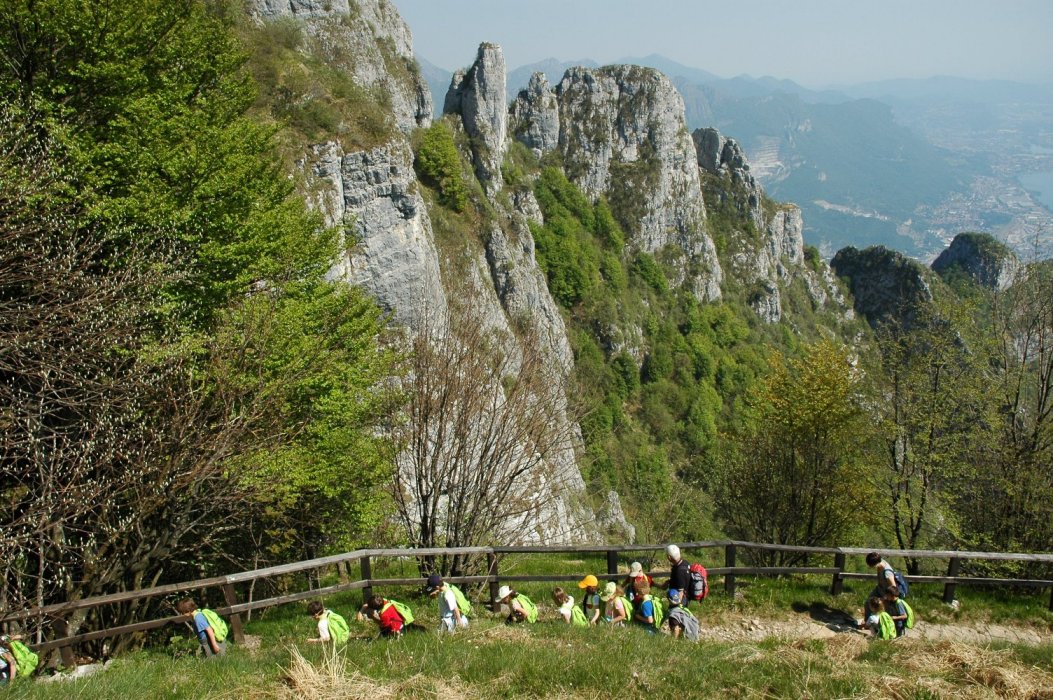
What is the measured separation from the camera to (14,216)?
7.86m

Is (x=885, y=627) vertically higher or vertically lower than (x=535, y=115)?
lower

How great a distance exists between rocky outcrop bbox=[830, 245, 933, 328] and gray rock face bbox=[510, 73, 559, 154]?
227ft

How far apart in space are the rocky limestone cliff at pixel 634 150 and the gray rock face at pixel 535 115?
14 cm

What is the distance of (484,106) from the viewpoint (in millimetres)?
67125

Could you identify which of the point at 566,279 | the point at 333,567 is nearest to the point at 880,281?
the point at 566,279

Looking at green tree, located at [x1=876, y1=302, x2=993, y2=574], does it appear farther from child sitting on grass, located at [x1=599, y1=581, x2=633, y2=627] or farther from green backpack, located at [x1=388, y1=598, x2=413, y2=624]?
green backpack, located at [x1=388, y1=598, x2=413, y2=624]

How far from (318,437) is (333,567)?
5.63 meters

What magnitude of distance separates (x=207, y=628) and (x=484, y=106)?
6671 centimetres

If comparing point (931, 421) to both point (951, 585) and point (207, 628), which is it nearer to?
point (951, 585)

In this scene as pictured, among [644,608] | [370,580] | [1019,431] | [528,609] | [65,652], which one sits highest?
[1019,431]

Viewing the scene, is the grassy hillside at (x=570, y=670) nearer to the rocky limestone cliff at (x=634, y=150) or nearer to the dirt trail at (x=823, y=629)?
the dirt trail at (x=823, y=629)

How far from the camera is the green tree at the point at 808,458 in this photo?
1836 cm

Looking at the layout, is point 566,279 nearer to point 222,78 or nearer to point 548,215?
point 548,215

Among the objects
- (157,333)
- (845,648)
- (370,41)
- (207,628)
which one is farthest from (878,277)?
(207,628)
